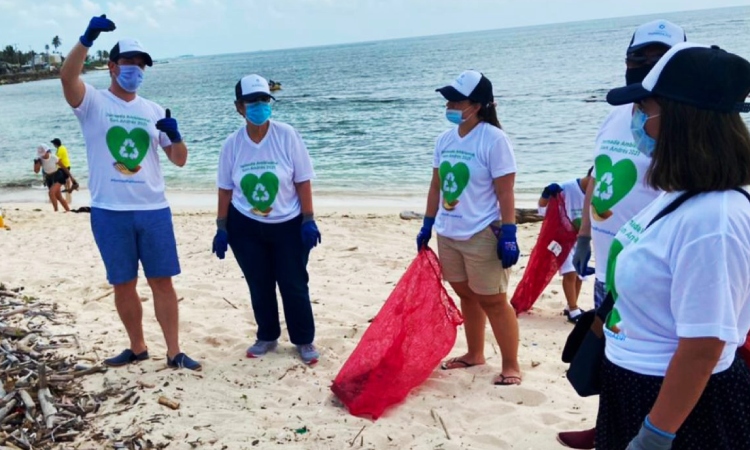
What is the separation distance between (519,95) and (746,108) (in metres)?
32.2

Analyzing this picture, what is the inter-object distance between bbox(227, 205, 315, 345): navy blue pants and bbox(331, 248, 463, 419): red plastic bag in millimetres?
Answer: 627

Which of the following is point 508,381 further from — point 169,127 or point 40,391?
point 40,391

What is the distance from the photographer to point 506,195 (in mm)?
3664

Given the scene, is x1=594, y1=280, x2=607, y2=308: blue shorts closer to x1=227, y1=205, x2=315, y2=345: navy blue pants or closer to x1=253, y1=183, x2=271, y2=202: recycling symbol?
x1=227, y1=205, x2=315, y2=345: navy blue pants

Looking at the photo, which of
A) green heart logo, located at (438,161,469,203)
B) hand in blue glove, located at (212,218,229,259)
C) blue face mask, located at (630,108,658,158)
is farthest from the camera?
hand in blue glove, located at (212,218,229,259)

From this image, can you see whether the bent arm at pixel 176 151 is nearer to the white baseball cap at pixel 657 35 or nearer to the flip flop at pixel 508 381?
the flip flop at pixel 508 381

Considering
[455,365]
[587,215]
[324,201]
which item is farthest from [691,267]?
[324,201]

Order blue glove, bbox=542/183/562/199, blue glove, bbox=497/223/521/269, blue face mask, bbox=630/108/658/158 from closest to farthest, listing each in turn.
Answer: blue face mask, bbox=630/108/658/158 → blue glove, bbox=497/223/521/269 → blue glove, bbox=542/183/562/199

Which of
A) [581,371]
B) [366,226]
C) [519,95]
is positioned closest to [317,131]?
[519,95]

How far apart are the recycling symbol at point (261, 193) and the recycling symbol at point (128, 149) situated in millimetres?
731

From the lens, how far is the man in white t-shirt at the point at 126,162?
12.6 feet

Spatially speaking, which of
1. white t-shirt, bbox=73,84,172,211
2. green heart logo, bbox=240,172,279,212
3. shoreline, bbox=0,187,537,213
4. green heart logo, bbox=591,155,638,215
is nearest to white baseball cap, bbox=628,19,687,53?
green heart logo, bbox=591,155,638,215

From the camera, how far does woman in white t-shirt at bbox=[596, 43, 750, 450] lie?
1.50 metres

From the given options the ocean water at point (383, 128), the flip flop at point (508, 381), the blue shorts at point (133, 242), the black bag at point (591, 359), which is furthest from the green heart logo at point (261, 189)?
the ocean water at point (383, 128)
